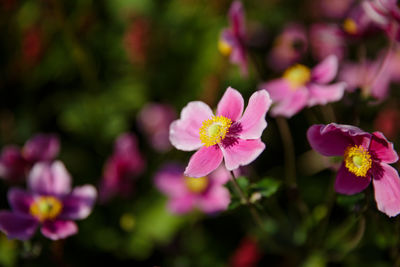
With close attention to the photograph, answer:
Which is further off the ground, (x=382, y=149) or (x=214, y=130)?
(x=214, y=130)

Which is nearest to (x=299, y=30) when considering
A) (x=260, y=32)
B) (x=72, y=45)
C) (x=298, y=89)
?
(x=260, y=32)

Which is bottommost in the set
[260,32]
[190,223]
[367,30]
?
[190,223]

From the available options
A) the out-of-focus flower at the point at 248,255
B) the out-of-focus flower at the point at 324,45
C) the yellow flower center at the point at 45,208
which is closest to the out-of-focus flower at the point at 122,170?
the yellow flower center at the point at 45,208

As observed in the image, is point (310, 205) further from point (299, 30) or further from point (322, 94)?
point (299, 30)

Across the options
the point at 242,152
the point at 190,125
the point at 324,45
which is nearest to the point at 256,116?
the point at 242,152

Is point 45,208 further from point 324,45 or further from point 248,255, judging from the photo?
point 324,45

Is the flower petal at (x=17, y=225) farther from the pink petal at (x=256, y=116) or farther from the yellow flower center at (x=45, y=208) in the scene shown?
the pink petal at (x=256, y=116)
